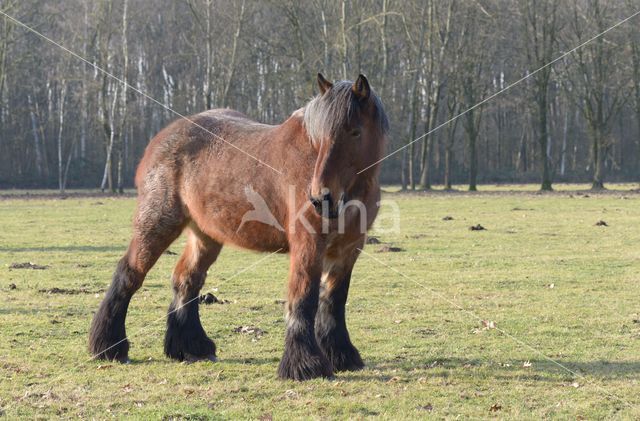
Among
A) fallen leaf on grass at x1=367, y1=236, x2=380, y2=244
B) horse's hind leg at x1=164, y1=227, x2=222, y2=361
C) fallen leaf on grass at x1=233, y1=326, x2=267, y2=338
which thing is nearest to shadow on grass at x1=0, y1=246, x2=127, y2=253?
fallen leaf on grass at x1=367, y1=236, x2=380, y2=244

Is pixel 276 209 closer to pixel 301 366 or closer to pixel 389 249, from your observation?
pixel 301 366

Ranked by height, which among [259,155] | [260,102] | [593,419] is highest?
[260,102]

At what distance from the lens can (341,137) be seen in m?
6.23

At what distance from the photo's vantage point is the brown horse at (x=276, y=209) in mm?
6324

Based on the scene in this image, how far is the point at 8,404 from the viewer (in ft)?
19.2

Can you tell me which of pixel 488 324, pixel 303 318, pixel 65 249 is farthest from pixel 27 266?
pixel 303 318

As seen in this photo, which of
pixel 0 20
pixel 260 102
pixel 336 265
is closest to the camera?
pixel 336 265

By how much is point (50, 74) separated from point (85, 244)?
4388cm

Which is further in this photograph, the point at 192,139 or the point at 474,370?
the point at 192,139

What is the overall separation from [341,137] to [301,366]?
6.37ft

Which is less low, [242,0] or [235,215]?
[242,0]

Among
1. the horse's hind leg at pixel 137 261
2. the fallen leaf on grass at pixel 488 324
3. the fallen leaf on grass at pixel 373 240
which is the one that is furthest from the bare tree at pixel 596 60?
the horse's hind leg at pixel 137 261

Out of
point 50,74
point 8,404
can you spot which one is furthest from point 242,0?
point 8,404

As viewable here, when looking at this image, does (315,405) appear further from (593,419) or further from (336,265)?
(593,419)
